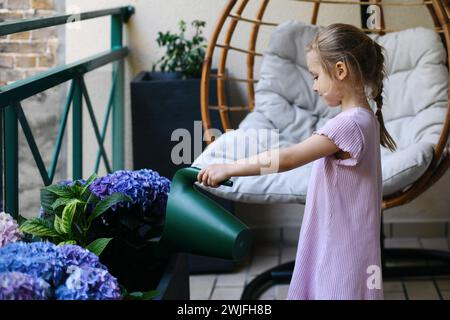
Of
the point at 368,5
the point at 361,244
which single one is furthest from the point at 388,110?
the point at 361,244

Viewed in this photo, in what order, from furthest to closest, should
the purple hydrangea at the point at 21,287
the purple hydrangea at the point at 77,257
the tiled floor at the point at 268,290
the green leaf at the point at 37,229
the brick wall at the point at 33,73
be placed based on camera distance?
1. the tiled floor at the point at 268,290
2. the brick wall at the point at 33,73
3. the green leaf at the point at 37,229
4. the purple hydrangea at the point at 77,257
5. the purple hydrangea at the point at 21,287

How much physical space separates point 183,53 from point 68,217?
1.63 meters

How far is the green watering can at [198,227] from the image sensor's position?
1.24m

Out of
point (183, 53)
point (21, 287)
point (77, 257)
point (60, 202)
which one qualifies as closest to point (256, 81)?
point (183, 53)

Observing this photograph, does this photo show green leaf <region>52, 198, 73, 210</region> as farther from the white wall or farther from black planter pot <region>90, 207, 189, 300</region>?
the white wall

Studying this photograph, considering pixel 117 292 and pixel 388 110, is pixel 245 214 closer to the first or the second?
pixel 388 110

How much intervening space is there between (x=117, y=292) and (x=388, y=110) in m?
1.76

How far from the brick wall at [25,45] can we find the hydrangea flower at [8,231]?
0.83m

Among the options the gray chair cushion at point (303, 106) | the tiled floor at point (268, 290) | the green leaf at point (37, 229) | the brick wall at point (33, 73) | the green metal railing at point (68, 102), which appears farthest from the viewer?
the tiled floor at point (268, 290)

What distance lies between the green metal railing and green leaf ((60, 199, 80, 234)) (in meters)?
0.48

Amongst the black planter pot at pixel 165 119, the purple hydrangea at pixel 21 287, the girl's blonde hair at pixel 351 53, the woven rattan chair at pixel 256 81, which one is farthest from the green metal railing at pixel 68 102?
the purple hydrangea at pixel 21 287

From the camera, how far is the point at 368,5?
9.13 feet

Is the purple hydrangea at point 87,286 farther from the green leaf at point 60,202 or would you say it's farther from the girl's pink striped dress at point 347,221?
the girl's pink striped dress at point 347,221
